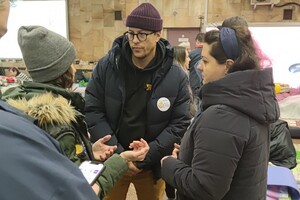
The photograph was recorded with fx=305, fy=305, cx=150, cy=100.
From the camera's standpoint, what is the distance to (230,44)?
114 centimetres

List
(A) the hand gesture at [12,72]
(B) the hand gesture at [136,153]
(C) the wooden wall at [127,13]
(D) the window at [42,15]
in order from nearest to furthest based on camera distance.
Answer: (B) the hand gesture at [136,153]
(C) the wooden wall at [127,13]
(A) the hand gesture at [12,72]
(D) the window at [42,15]

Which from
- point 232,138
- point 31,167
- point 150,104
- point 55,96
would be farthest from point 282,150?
point 31,167

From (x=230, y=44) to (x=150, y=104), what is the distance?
0.69m

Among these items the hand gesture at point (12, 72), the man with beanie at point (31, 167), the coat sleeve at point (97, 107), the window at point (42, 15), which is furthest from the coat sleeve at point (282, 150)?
the hand gesture at point (12, 72)

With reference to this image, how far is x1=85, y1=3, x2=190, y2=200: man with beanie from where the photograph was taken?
5.62ft

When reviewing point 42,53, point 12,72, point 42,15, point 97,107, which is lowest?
point 12,72

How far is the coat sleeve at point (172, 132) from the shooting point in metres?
1.72

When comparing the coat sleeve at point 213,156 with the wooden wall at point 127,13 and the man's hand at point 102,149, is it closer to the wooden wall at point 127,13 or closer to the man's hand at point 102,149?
the man's hand at point 102,149

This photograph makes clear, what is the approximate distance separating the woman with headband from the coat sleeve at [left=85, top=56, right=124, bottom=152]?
0.68m

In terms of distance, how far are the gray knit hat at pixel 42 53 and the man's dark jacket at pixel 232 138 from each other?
0.57 meters

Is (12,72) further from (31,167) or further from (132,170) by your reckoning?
(31,167)

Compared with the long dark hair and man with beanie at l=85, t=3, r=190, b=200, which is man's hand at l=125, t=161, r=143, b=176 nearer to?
man with beanie at l=85, t=3, r=190, b=200

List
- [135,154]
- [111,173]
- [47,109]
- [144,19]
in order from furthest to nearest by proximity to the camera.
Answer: [144,19] < [135,154] < [111,173] < [47,109]

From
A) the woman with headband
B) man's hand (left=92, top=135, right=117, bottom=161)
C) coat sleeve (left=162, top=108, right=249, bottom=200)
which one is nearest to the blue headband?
the woman with headband
